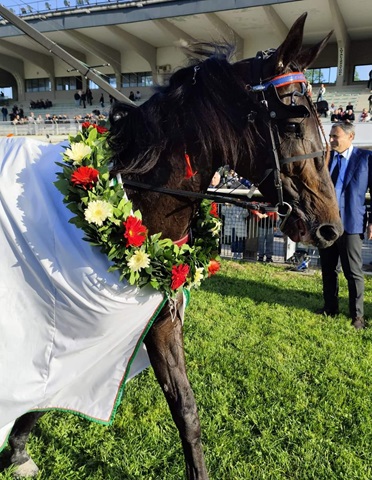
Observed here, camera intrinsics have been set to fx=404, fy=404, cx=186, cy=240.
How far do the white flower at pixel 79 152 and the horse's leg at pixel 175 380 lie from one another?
0.90 metres

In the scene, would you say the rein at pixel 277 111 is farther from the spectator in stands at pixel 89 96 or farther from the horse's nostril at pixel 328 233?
the spectator in stands at pixel 89 96

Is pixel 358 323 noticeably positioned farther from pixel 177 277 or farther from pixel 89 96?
pixel 89 96

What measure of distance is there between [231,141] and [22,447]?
231 cm

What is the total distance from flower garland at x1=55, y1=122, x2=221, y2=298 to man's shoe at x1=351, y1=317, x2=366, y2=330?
11.3ft

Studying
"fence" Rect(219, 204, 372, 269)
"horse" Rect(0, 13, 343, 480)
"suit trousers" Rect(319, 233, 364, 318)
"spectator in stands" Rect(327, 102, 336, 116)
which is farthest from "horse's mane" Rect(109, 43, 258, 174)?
"spectator in stands" Rect(327, 102, 336, 116)

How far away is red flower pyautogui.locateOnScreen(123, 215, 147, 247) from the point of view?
1.96 m

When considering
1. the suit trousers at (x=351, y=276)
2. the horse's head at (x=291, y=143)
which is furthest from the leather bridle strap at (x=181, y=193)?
the suit trousers at (x=351, y=276)

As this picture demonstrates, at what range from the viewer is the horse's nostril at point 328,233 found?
6.68 ft

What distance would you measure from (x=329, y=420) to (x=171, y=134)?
2445mm

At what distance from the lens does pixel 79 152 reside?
80.9 inches

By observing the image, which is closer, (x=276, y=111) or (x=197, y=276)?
(x=276, y=111)

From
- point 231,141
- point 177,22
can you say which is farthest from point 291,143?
point 177,22

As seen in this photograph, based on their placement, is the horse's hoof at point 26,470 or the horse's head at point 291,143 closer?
the horse's head at point 291,143

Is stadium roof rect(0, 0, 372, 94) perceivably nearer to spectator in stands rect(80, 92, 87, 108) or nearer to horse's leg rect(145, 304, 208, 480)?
spectator in stands rect(80, 92, 87, 108)
